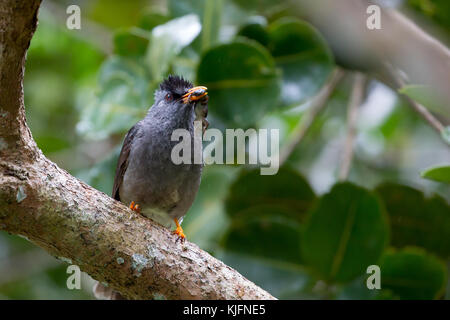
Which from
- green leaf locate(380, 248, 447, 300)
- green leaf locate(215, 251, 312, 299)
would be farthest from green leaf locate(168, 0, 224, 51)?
green leaf locate(380, 248, 447, 300)

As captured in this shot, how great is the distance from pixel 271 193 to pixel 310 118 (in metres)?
0.77

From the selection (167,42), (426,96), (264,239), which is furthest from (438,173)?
(167,42)

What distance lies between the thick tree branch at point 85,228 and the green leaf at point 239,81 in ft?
4.61

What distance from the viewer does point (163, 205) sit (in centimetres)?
318

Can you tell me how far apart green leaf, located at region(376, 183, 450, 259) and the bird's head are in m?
1.53

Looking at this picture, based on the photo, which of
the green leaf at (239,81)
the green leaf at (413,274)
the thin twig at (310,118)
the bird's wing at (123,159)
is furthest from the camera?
the thin twig at (310,118)

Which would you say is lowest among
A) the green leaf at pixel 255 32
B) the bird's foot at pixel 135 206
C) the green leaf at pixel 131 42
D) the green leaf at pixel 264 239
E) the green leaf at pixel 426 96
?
the green leaf at pixel 264 239

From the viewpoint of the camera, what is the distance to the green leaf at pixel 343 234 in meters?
3.47

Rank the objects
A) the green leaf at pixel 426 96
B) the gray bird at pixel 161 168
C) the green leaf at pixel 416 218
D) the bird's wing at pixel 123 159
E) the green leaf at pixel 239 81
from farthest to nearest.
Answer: the green leaf at pixel 416 218, the green leaf at pixel 239 81, the bird's wing at pixel 123 159, the gray bird at pixel 161 168, the green leaf at pixel 426 96

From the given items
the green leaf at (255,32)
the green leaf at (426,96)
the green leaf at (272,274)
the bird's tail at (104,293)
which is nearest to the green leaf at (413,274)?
the green leaf at (272,274)

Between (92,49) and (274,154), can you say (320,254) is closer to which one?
(274,154)

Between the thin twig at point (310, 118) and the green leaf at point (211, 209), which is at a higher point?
the thin twig at point (310, 118)

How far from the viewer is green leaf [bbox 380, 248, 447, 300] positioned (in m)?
3.44

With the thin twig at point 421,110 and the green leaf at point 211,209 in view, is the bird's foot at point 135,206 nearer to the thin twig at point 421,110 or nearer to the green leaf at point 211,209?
the green leaf at point 211,209
